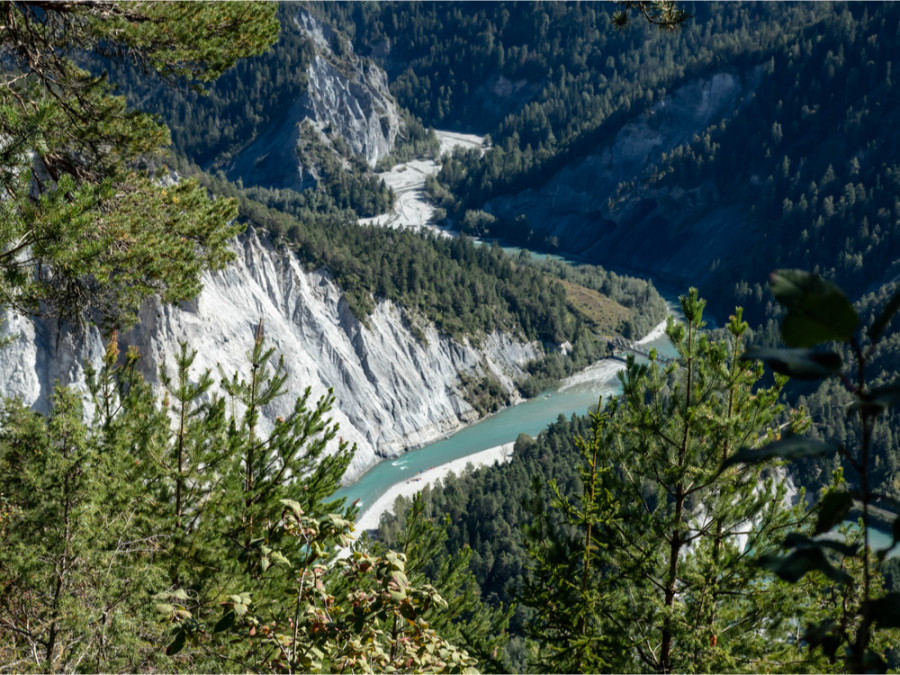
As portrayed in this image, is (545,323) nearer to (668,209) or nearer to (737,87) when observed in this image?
(668,209)

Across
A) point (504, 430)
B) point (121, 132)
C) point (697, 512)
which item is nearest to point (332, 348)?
point (504, 430)

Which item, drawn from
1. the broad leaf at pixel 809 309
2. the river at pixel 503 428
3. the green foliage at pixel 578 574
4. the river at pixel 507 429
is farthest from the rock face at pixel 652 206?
the broad leaf at pixel 809 309

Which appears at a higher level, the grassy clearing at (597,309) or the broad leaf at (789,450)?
the grassy clearing at (597,309)

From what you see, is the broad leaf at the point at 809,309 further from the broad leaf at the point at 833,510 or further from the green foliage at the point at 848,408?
the broad leaf at the point at 833,510

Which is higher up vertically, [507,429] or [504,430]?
[507,429]

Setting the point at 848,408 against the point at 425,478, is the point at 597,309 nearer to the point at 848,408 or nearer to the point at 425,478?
the point at 425,478

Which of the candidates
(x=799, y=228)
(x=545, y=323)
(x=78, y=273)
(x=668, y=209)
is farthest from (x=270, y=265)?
(x=668, y=209)
